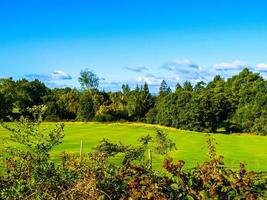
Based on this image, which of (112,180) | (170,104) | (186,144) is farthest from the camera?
(170,104)

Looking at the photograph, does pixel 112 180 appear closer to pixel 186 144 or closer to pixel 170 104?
pixel 186 144

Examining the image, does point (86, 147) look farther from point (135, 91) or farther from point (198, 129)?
point (135, 91)

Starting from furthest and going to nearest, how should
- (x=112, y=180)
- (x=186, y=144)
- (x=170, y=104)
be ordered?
(x=170, y=104)
(x=186, y=144)
(x=112, y=180)

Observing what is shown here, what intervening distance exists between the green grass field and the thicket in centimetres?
3733

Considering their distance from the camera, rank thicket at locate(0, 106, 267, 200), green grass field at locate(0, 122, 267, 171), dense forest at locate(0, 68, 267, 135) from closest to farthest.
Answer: thicket at locate(0, 106, 267, 200) < green grass field at locate(0, 122, 267, 171) < dense forest at locate(0, 68, 267, 135)

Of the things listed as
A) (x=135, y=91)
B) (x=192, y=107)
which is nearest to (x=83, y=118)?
(x=135, y=91)

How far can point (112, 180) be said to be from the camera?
6969 millimetres

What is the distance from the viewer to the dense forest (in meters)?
96.8

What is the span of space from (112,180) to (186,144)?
200 ft

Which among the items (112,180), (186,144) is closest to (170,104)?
(186,144)

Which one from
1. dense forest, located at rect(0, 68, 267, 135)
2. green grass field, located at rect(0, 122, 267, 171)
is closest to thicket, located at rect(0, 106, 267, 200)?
green grass field, located at rect(0, 122, 267, 171)

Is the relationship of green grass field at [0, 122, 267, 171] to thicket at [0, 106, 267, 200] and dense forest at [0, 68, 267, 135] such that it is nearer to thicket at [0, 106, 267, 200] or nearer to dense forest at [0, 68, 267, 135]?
dense forest at [0, 68, 267, 135]

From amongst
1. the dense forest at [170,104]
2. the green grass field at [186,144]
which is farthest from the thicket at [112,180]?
the dense forest at [170,104]

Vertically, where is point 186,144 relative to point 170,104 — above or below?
below
